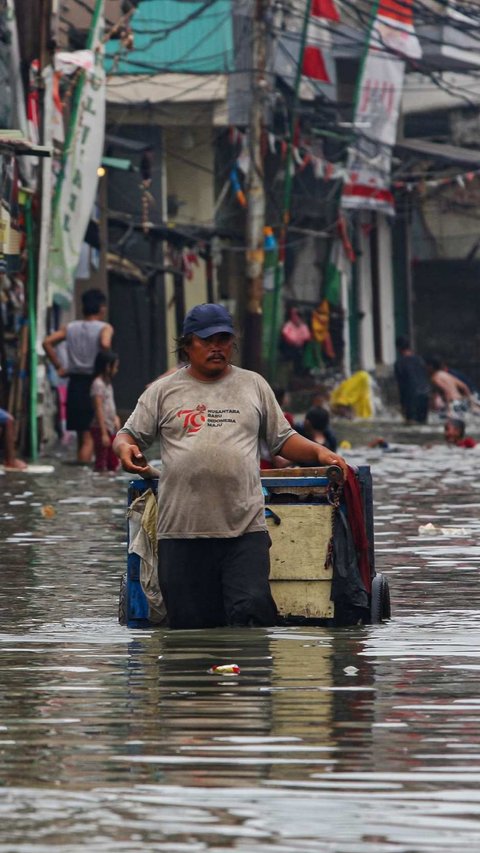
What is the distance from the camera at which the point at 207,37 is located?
115ft

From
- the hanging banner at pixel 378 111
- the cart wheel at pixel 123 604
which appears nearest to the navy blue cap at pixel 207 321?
the cart wheel at pixel 123 604

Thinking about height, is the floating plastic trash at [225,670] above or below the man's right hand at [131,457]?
Answer: below

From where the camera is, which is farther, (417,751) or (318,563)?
(318,563)

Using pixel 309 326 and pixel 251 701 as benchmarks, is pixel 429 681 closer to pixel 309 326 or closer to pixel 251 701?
pixel 251 701

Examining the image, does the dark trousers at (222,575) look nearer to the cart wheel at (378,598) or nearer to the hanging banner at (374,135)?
the cart wheel at (378,598)

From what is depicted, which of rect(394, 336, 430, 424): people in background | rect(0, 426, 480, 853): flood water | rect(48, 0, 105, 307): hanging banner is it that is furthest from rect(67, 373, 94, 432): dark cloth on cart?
rect(394, 336, 430, 424): people in background

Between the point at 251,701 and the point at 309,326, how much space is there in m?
35.8

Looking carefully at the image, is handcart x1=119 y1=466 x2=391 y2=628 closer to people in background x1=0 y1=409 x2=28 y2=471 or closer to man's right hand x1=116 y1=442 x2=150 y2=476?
man's right hand x1=116 y1=442 x2=150 y2=476

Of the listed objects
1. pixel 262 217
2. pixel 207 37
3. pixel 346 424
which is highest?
pixel 207 37

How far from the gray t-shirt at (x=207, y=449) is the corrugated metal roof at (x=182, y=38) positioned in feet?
82.9

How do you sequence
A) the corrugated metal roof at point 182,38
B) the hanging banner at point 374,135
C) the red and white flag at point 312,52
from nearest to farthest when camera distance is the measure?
the corrugated metal roof at point 182,38 < the red and white flag at point 312,52 < the hanging banner at point 374,135

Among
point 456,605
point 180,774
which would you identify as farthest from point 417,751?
point 456,605

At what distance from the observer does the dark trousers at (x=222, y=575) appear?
886 cm

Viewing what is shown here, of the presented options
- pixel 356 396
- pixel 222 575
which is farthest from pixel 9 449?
pixel 356 396
